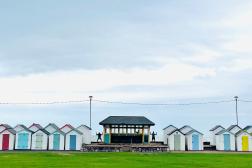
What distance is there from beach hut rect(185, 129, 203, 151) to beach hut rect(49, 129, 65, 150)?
1925 cm

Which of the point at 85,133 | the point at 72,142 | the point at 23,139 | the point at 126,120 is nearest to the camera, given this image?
the point at 23,139

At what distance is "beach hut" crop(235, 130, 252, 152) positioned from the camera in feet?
198

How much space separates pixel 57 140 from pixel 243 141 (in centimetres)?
2869

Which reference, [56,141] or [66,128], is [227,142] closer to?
[66,128]

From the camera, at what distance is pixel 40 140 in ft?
190

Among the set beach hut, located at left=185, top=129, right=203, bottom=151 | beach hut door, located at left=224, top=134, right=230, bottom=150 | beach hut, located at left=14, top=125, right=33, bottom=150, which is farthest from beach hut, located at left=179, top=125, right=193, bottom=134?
beach hut, located at left=14, top=125, right=33, bottom=150

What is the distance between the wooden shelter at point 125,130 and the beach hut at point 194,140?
6694 millimetres

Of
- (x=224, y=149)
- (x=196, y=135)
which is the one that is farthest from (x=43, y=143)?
(x=224, y=149)

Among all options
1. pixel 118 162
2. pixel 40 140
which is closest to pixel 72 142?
pixel 40 140

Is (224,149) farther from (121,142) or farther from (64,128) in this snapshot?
(64,128)

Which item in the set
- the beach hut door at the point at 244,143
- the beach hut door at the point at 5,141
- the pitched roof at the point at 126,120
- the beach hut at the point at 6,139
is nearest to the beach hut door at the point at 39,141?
the beach hut at the point at 6,139

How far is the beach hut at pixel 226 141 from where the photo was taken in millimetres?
60875

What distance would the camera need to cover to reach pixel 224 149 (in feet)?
200

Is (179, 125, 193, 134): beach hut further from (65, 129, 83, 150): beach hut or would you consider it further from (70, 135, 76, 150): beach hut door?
(70, 135, 76, 150): beach hut door
